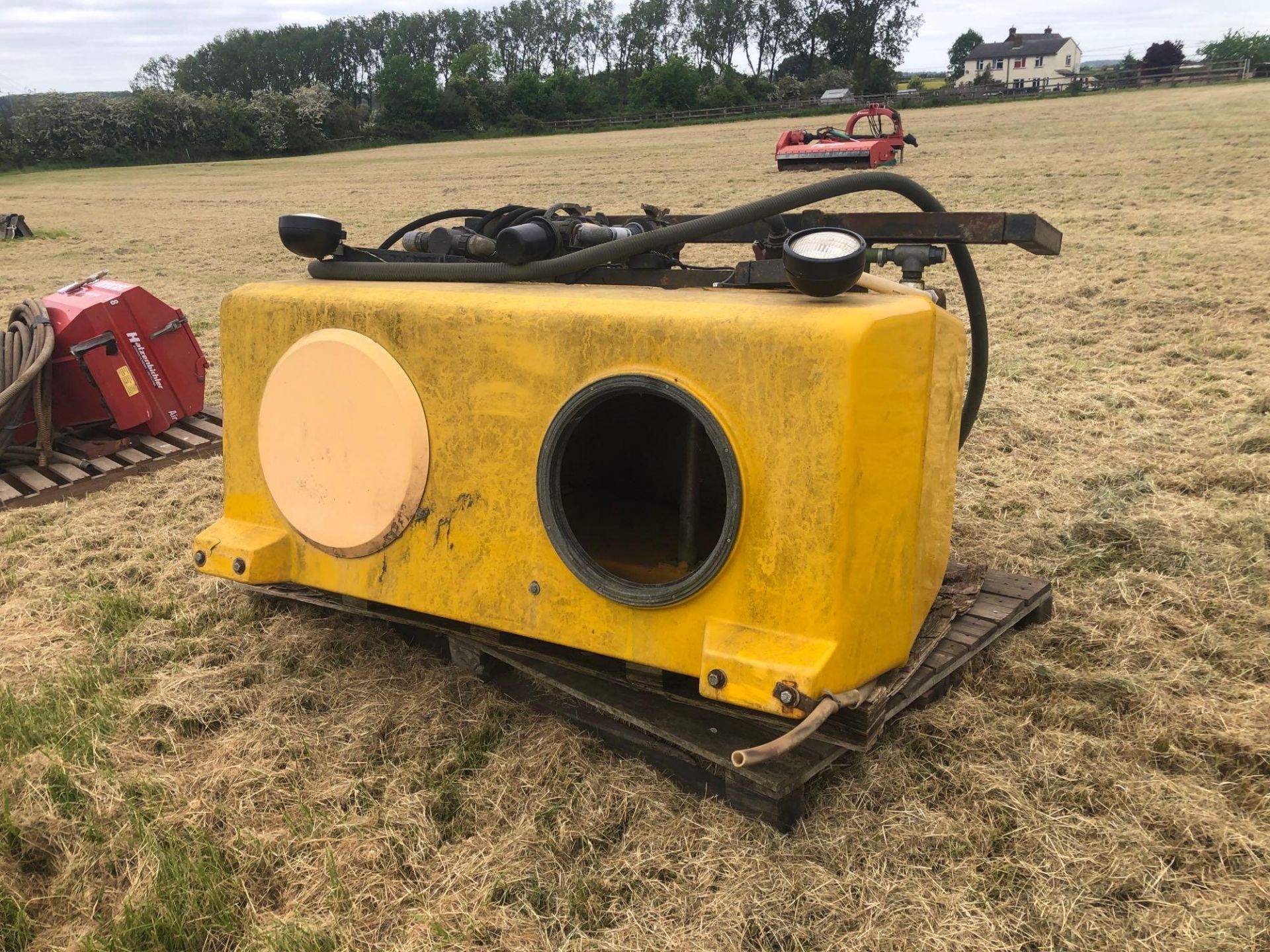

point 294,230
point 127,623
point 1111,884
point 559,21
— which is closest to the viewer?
point 1111,884

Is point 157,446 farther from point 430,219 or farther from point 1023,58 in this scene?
point 1023,58

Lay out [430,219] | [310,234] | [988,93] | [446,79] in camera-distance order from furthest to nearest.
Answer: [446,79] < [988,93] < [430,219] < [310,234]

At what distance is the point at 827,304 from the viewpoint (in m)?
2.07

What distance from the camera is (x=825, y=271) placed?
1.97 meters

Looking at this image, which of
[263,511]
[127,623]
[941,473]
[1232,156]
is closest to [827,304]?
[941,473]

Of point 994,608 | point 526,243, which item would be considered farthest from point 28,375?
point 994,608

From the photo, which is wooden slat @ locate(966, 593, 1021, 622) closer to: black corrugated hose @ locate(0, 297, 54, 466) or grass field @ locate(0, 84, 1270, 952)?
grass field @ locate(0, 84, 1270, 952)

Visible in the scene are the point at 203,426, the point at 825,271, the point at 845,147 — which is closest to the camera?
the point at 825,271

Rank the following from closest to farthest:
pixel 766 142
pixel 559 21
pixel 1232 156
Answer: pixel 1232 156 → pixel 766 142 → pixel 559 21

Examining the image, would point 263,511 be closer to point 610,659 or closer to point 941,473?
point 610,659

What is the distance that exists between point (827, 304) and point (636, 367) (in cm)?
46

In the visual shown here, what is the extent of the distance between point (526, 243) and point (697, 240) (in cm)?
46

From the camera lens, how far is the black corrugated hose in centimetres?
437

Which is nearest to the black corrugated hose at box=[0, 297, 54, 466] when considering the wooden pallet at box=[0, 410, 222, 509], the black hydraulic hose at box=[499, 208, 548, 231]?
the wooden pallet at box=[0, 410, 222, 509]
